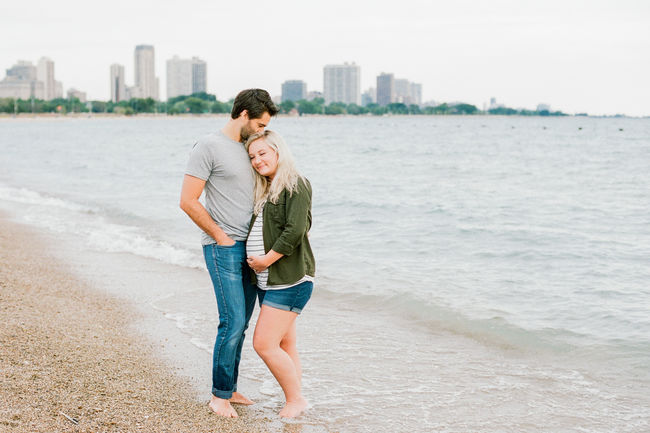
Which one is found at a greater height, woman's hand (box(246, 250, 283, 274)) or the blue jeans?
woman's hand (box(246, 250, 283, 274))

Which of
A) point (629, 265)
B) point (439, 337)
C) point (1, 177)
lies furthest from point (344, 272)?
point (1, 177)

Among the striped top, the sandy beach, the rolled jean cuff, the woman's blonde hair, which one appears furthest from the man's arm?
the sandy beach

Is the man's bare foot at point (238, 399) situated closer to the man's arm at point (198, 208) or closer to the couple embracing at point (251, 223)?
the couple embracing at point (251, 223)

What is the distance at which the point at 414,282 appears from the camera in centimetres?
948

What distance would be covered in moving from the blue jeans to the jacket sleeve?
339 mm

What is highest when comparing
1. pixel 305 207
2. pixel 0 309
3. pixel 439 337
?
pixel 305 207

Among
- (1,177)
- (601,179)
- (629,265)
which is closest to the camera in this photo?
(629,265)

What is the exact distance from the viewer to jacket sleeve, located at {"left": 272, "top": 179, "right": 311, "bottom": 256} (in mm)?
3982

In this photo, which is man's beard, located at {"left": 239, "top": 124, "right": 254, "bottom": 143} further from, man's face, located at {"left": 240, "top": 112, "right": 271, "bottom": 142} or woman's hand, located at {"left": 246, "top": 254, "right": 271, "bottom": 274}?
woman's hand, located at {"left": 246, "top": 254, "right": 271, "bottom": 274}

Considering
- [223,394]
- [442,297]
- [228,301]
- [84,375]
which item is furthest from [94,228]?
[228,301]

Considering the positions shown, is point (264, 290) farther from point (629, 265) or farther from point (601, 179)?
point (601, 179)

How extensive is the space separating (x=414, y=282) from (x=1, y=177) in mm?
20222

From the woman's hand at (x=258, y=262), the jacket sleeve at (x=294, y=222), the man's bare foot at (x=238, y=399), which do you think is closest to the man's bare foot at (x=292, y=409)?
the man's bare foot at (x=238, y=399)

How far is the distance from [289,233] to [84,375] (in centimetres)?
190
